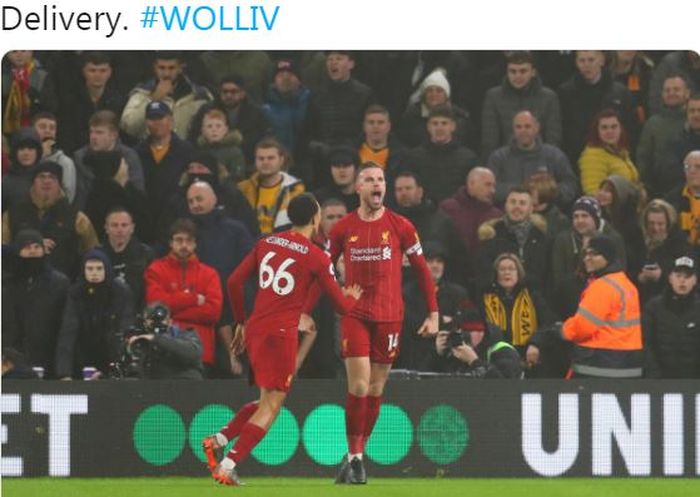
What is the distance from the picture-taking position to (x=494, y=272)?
42.0 ft

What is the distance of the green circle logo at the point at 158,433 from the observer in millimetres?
12000

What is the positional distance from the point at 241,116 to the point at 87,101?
1.30 metres

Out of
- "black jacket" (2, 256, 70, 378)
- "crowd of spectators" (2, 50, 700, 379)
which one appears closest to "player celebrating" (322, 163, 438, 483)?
"crowd of spectators" (2, 50, 700, 379)

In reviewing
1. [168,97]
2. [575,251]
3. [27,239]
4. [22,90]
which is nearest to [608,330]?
[575,251]

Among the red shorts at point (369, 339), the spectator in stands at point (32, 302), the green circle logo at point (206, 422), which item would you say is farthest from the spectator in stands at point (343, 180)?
the red shorts at point (369, 339)

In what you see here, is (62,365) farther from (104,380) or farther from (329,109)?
(329,109)

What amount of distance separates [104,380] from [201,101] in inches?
111

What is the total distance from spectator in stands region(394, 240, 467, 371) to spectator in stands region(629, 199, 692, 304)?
152 centimetres

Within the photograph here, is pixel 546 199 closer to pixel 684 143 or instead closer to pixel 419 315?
pixel 684 143

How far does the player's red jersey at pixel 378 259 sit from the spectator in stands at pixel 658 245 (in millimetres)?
2902

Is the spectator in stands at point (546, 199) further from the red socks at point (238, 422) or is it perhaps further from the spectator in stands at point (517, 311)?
the red socks at point (238, 422)
